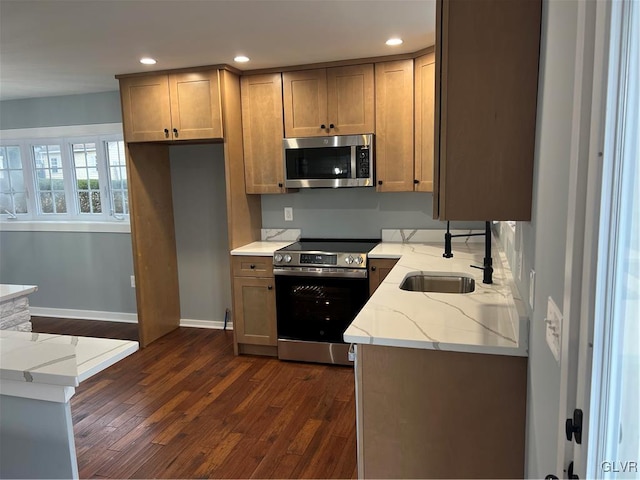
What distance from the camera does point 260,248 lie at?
3668 mm

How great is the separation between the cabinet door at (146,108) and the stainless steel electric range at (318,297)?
1.43m

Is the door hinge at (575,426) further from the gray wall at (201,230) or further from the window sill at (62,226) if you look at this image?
the window sill at (62,226)

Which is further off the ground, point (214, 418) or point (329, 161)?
point (329, 161)

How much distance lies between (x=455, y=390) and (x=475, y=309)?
1.39 feet

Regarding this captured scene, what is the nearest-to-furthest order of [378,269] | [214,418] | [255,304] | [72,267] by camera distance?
[214,418], [378,269], [255,304], [72,267]

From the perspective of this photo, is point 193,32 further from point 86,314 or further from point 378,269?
point 86,314

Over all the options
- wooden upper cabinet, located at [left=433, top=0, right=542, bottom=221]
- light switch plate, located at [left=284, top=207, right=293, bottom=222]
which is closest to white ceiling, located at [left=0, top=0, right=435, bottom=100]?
wooden upper cabinet, located at [left=433, top=0, right=542, bottom=221]

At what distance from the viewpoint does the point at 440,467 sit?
1604 millimetres

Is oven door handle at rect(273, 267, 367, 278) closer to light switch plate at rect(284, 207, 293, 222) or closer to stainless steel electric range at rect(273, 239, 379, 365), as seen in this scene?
stainless steel electric range at rect(273, 239, 379, 365)

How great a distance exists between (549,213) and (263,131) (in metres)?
2.85

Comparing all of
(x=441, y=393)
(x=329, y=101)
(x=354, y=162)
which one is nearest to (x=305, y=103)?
(x=329, y=101)

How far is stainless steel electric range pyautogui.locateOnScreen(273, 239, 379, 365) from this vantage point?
3.24 metres

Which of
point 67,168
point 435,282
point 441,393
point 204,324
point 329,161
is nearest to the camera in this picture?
point 441,393

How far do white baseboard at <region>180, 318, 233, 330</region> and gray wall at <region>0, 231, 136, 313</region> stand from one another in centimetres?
57
